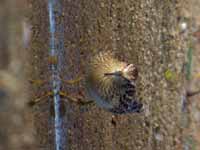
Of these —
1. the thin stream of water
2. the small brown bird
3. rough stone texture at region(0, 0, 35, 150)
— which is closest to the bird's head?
the small brown bird

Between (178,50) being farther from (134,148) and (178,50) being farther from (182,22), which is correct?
(134,148)

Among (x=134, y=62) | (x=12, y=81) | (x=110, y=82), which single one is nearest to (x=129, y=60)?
(x=134, y=62)

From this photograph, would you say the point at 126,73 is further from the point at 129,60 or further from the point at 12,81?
the point at 12,81

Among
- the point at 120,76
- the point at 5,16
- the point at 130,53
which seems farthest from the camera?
the point at 130,53

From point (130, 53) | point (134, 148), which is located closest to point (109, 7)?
point (130, 53)

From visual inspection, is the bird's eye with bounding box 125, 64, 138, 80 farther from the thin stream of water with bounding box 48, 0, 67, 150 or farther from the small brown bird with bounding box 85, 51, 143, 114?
the thin stream of water with bounding box 48, 0, 67, 150

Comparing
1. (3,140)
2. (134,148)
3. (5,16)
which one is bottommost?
(134,148)

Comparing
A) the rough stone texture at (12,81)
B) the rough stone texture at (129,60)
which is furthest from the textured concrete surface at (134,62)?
the rough stone texture at (12,81)
